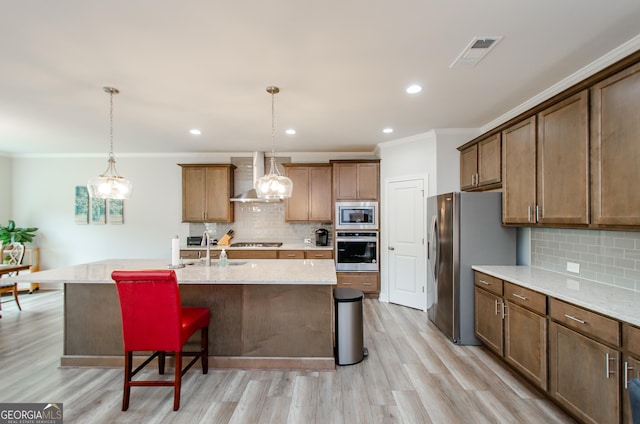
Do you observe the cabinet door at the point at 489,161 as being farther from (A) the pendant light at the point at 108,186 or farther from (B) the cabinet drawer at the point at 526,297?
(A) the pendant light at the point at 108,186

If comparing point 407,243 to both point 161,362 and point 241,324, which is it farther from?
point 161,362

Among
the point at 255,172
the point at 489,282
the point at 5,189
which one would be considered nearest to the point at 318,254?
the point at 255,172

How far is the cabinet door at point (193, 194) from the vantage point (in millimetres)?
5254

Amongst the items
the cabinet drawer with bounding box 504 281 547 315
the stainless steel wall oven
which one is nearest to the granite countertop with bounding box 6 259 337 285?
the cabinet drawer with bounding box 504 281 547 315

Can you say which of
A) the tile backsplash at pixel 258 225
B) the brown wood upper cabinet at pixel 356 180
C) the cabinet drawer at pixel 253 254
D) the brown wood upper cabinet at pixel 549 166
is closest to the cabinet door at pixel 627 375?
the brown wood upper cabinet at pixel 549 166

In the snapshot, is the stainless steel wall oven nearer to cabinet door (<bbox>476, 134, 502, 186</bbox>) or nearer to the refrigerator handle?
the refrigerator handle

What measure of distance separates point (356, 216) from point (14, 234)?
20.2 feet

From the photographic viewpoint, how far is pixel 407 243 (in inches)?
177

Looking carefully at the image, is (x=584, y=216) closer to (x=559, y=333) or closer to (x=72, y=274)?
(x=559, y=333)

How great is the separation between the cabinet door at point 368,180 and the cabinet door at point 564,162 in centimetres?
261

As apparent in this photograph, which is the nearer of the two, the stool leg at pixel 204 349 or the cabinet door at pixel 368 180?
the stool leg at pixel 204 349

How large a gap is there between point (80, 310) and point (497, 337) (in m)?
3.99

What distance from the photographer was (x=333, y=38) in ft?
6.47

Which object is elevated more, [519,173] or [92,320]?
[519,173]
